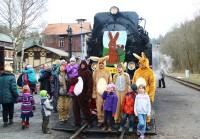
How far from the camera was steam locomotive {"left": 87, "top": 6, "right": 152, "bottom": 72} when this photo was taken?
556 inches

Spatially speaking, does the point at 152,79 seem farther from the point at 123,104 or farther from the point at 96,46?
the point at 96,46

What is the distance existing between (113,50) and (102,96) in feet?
9.70

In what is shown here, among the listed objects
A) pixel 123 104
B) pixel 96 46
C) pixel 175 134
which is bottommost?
pixel 175 134

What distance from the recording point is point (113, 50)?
44.8 feet

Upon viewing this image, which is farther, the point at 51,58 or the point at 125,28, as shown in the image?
the point at 51,58

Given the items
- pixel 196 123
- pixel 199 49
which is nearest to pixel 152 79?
pixel 196 123

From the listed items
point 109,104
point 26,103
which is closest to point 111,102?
point 109,104

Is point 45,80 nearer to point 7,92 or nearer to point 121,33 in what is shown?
point 7,92

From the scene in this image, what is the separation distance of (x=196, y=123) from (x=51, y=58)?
5212 centimetres

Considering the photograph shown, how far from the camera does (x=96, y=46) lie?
14.6 m

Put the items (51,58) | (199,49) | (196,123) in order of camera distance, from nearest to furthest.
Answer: (196,123) < (199,49) < (51,58)

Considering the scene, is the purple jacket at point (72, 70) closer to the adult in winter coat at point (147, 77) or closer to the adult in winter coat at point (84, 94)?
the adult in winter coat at point (84, 94)

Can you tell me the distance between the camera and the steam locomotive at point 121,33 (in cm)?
1412

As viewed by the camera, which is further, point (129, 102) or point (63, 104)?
point (63, 104)
